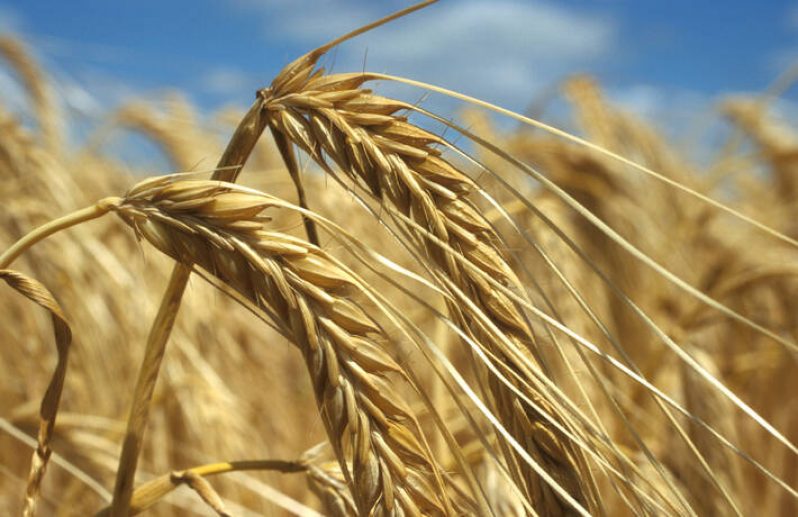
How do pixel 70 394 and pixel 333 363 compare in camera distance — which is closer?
pixel 333 363

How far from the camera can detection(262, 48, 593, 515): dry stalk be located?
43 cm

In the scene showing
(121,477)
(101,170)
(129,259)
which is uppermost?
(101,170)

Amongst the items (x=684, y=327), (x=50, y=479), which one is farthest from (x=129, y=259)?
(x=684, y=327)

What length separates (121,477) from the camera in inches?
20.2

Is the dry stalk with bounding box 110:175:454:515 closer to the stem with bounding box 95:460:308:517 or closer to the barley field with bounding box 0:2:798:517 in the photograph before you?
the barley field with bounding box 0:2:798:517

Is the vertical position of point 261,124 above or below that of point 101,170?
below

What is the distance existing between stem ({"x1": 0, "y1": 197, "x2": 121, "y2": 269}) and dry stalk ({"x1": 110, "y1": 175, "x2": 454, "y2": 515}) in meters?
0.04

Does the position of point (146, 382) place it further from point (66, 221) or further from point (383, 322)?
point (383, 322)

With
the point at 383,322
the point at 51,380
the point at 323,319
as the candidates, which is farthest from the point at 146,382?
the point at 383,322

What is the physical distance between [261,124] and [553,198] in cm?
110

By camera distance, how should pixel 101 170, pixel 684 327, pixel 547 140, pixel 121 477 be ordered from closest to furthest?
pixel 121 477, pixel 684 327, pixel 547 140, pixel 101 170

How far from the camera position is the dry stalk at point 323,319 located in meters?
0.41

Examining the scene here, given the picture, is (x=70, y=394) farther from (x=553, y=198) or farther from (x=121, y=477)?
(x=121, y=477)

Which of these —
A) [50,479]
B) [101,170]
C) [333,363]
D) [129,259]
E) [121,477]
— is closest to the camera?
[333,363]
